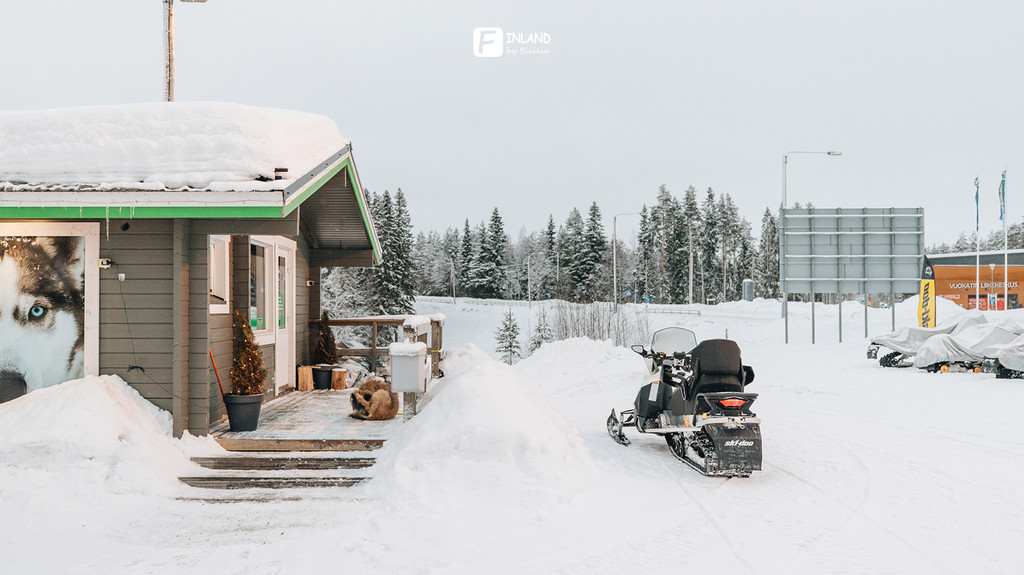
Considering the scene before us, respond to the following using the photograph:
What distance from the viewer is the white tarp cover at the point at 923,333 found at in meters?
17.1

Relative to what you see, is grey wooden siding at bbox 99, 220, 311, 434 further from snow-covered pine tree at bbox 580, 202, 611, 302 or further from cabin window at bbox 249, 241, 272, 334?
snow-covered pine tree at bbox 580, 202, 611, 302

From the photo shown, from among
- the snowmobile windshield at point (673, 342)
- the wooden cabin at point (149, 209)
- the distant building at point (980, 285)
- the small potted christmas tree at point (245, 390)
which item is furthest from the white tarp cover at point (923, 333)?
the distant building at point (980, 285)

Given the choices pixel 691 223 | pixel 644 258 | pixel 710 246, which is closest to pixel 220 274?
pixel 691 223

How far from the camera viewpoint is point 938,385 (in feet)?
46.2

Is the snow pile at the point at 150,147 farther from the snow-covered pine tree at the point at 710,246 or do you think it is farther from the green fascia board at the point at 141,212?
the snow-covered pine tree at the point at 710,246

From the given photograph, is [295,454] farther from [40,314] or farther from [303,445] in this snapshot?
[40,314]

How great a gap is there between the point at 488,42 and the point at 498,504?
11.6 m

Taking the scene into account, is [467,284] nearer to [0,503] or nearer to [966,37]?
[966,37]

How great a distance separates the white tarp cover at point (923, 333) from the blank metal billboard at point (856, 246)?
5.19 metres

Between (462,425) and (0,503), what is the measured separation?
3.85m

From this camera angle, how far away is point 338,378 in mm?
11625

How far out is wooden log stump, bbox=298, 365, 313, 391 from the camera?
11.5 meters

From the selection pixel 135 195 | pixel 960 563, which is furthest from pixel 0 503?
pixel 960 563

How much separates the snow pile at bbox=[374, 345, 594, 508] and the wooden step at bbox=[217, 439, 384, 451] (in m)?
0.25
